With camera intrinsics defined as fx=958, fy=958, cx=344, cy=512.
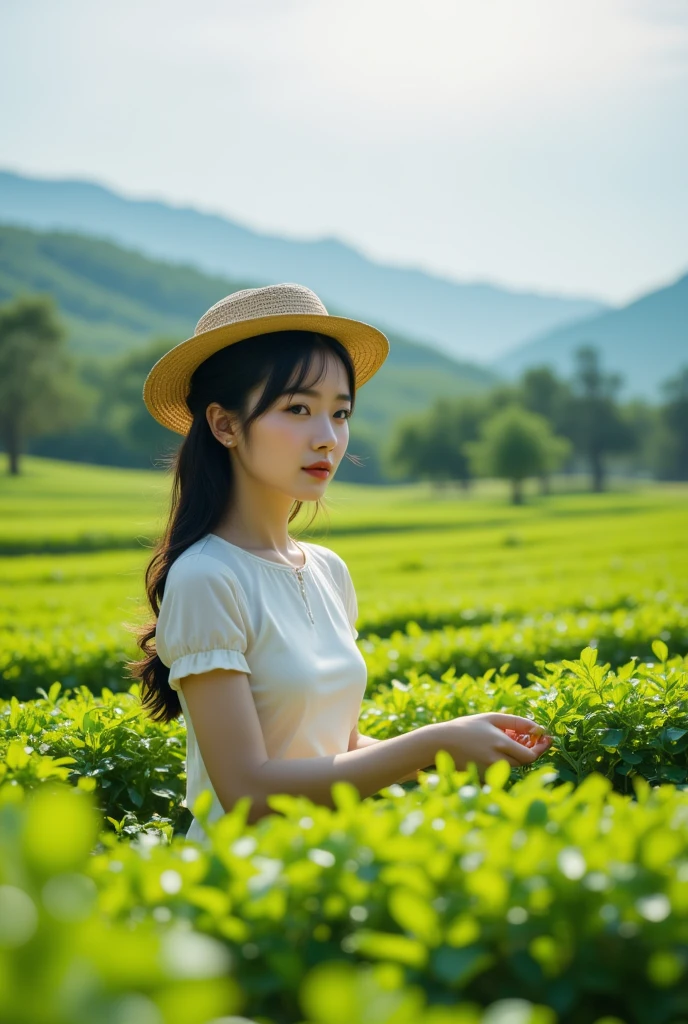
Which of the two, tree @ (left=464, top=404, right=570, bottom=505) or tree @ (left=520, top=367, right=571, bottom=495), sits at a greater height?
tree @ (left=520, top=367, right=571, bottom=495)

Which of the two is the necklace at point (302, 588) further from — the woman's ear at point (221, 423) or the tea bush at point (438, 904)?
the tea bush at point (438, 904)

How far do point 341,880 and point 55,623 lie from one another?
28.9 ft

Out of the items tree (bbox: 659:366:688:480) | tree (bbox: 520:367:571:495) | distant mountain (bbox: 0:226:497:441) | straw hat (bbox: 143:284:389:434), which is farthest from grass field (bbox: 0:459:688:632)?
distant mountain (bbox: 0:226:497:441)

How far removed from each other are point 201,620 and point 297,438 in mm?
623

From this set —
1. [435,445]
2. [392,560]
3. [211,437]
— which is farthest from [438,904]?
[435,445]

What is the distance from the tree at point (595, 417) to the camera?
84.0 m

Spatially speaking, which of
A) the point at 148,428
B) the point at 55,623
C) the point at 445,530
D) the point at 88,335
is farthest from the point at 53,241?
the point at 55,623

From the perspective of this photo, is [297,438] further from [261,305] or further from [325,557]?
[325,557]

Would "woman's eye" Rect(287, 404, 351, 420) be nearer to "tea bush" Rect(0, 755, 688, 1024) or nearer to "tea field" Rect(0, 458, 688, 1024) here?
"tea field" Rect(0, 458, 688, 1024)

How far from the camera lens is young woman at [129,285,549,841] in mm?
2443

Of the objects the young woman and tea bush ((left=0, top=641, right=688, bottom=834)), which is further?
tea bush ((left=0, top=641, right=688, bottom=834))

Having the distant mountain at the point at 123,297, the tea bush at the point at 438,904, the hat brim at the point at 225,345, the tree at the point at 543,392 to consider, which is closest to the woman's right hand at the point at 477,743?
the tea bush at the point at 438,904

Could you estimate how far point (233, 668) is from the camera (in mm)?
2445

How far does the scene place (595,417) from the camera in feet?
278
